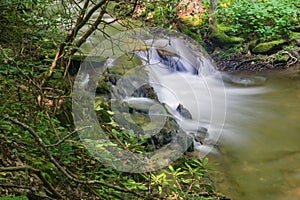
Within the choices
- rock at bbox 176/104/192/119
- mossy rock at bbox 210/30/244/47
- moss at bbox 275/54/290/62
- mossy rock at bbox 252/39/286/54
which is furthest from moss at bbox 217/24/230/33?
rock at bbox 176/104/192/119

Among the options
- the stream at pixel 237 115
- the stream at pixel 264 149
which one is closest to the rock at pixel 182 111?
the stream at pixel 237 115

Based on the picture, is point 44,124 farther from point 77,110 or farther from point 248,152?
point 248,152

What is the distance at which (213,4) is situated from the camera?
8.43 m

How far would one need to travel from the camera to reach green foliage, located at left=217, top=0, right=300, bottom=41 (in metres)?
8.23

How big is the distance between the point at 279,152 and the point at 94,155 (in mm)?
3083

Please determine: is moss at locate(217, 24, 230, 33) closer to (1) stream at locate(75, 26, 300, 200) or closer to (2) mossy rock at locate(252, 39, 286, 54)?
(2) mossy rock at locate(252, 39, 286, 54)

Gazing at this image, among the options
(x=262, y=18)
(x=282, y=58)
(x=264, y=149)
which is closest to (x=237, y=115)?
(x=264, y=149)

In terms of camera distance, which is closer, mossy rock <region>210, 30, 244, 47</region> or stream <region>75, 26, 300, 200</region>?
stream <region>75, 26, 300, 200</region>

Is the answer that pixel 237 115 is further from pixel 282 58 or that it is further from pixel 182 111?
pixel 282 58

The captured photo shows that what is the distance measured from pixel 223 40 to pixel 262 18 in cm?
136

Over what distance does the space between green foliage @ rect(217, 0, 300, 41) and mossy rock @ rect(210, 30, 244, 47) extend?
1.20ft

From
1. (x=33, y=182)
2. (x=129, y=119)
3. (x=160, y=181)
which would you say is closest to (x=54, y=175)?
(x=33, y=182)

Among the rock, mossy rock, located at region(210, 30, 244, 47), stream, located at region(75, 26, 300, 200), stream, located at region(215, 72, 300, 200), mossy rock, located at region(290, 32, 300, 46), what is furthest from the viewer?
mossy rock, located at region(210, 30, 244, 47)

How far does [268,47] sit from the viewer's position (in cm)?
789
